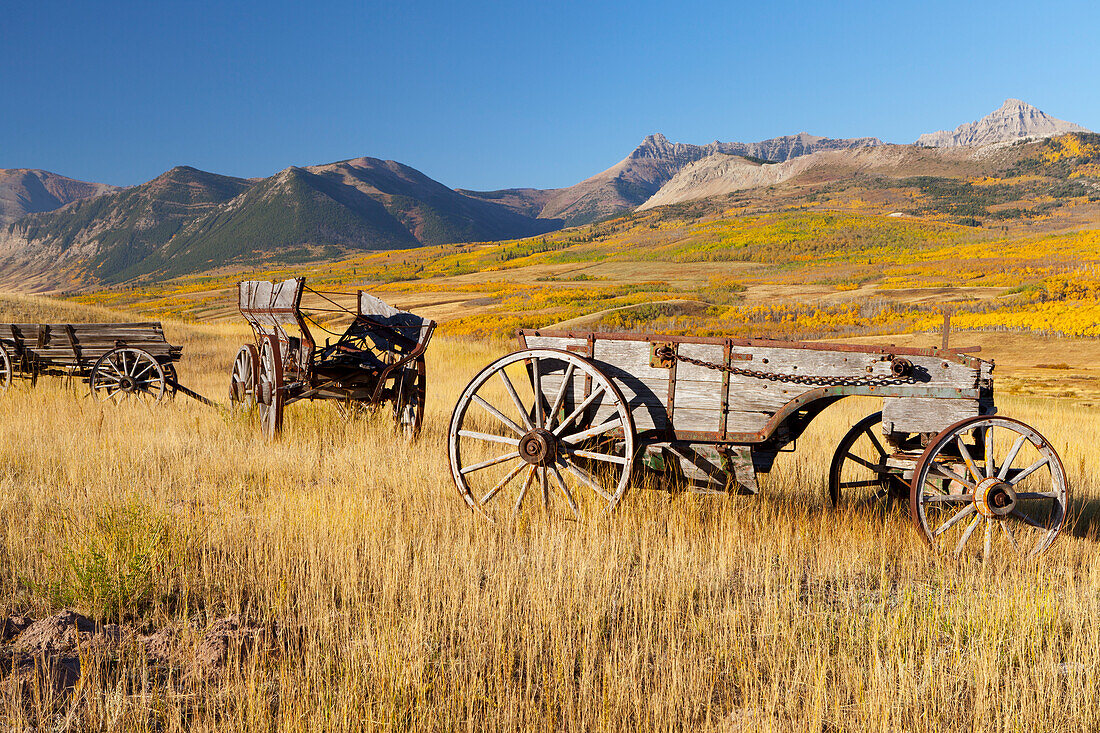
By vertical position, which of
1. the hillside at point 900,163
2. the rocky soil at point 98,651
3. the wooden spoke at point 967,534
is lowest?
the rocky soil at point 98,651

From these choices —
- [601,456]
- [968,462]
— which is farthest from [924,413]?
[601,456]

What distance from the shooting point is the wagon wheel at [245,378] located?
26.0ft

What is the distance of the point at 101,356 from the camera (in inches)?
379

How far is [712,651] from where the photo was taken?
2984 mm

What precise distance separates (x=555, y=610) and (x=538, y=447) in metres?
1.34

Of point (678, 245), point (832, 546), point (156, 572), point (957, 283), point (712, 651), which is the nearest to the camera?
point (712, 651)

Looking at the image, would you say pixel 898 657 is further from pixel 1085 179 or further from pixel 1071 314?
pixel 1085 179

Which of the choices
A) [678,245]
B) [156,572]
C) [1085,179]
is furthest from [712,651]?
[1085,179]

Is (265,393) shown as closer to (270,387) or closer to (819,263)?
(270,387)

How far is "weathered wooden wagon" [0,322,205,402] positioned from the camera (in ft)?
30.5

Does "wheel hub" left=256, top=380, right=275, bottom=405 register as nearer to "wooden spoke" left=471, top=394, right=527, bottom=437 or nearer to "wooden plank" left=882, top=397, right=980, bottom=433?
"wooden spoke" left=471, top=394, right=527, bottom=437

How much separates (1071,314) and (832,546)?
28069 mm

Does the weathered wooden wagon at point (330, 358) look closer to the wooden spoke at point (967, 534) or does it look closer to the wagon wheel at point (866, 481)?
the wagon wheel at point (866, 481)

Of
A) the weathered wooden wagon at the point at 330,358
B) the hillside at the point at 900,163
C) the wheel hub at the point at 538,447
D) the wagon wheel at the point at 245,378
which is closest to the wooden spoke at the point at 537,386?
the wheel hub at the point at 538,447
